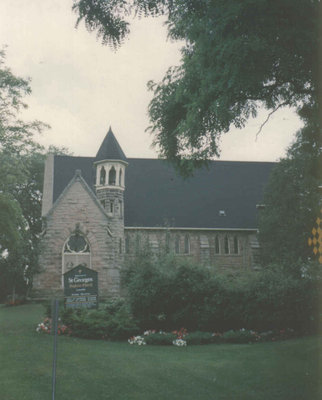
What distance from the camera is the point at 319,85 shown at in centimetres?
977

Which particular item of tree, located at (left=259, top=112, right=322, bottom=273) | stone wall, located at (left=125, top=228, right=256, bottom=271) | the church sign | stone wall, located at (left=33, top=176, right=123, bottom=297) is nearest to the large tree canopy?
the church sign

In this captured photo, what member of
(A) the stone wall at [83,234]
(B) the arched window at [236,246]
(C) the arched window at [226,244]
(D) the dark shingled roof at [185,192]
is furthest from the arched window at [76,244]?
(B) the arched window at [236,246]

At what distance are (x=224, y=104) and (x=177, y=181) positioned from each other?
3281cm

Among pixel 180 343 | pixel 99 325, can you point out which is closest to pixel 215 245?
pixel 99 325

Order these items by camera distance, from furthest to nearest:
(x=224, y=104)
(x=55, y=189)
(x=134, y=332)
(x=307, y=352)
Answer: (x=55, y=189), (x=134, y=332), (x=307, y=352), (x=224, y=104)

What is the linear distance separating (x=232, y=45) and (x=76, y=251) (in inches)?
1022

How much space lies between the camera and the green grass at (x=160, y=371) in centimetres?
871

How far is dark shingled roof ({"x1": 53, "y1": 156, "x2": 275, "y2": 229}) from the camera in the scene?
3847cm

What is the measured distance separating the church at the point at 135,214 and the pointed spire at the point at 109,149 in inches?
3.1

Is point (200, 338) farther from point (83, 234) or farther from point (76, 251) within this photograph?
point (83, 234)

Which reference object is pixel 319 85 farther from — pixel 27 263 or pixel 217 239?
pixel 217 239

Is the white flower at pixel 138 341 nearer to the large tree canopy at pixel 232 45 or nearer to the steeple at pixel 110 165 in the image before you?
the large tree canopy at pixel 232 45

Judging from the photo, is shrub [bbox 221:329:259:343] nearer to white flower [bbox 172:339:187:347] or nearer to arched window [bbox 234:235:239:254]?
white flower [bbox 172:339:187:347]

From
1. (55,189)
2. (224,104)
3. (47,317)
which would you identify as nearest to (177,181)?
(55,189)
